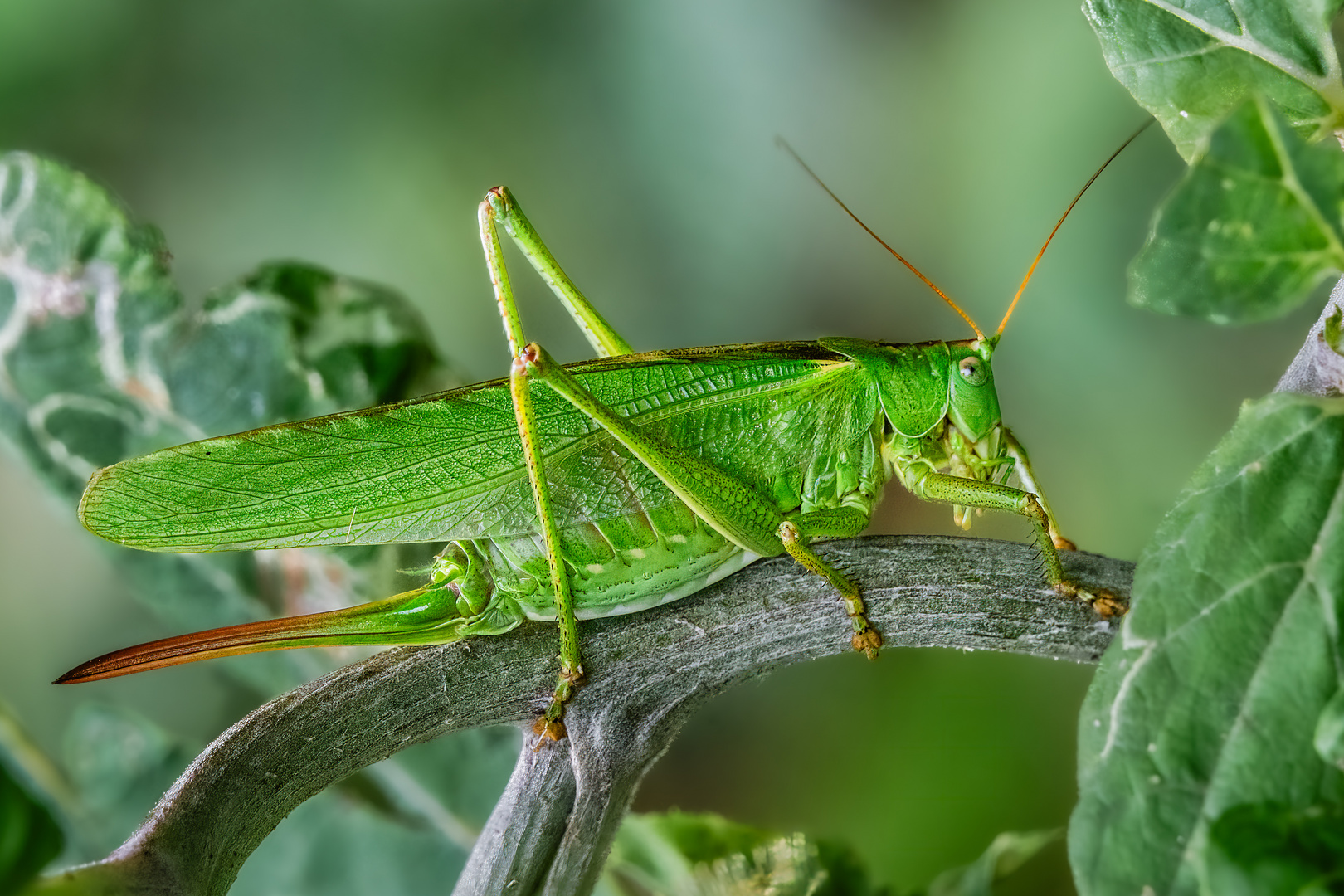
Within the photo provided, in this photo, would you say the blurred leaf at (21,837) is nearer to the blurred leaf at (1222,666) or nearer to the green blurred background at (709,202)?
the blurred leaf at (1222,666)

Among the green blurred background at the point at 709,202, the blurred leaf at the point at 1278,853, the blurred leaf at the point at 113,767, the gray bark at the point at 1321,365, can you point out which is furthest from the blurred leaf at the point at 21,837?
the green blurred background at the point at 709,202

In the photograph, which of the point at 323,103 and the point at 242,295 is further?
the point at 323,103

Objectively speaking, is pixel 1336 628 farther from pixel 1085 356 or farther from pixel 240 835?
pixel 1085 356

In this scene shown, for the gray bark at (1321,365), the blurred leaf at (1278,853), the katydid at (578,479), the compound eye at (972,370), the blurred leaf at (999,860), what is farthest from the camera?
the compound eye at (972,370)

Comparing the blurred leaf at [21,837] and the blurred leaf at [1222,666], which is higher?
the blurred leaf at [21,837]

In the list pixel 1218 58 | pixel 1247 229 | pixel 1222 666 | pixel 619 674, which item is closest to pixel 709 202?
pixel 1218 58

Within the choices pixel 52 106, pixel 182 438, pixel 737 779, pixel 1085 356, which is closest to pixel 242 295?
pixel 182 438
